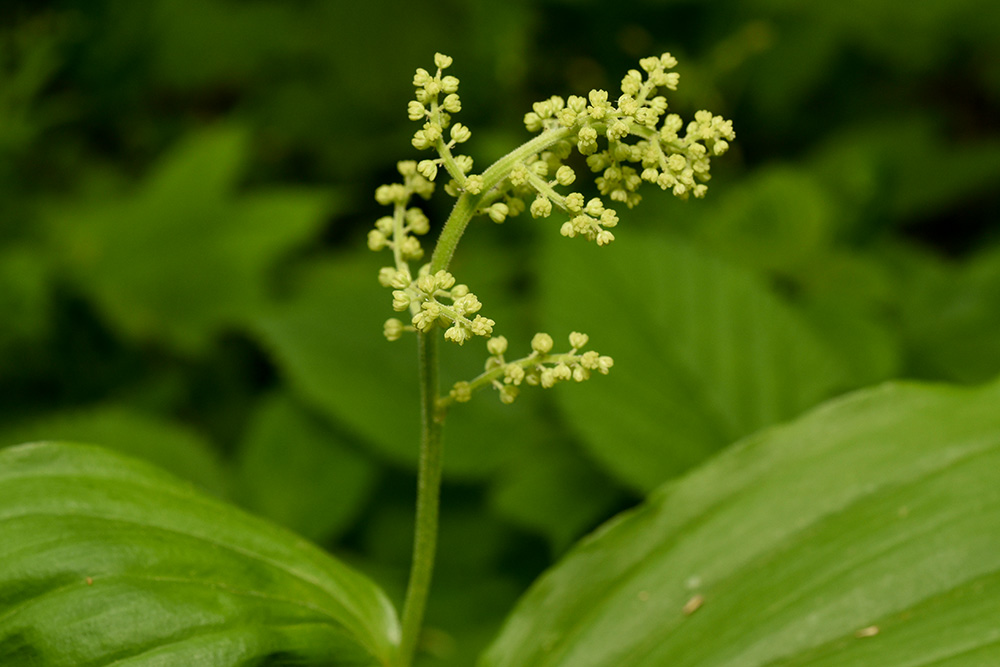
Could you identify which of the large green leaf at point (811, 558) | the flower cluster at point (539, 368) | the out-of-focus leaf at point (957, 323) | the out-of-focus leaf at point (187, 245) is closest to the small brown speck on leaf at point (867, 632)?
the large green leaf at point (811, 558)

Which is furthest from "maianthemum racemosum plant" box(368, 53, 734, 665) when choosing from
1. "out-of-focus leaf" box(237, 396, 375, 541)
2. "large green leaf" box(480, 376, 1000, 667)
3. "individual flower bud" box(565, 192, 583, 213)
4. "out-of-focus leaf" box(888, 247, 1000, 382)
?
"out-of-focus leaf" box(888, 247, 1000, 382)

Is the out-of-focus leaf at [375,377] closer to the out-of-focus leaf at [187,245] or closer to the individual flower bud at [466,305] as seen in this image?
the out-of-focus leaf at [187,245]

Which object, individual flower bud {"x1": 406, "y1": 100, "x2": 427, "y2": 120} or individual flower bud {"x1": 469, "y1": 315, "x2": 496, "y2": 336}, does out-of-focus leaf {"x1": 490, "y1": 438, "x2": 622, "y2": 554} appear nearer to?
individual flower bud {"x1": 469, "y1": 315, "x2": 496, "y2": 336}

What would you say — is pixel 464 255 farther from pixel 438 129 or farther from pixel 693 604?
pixel 438 129

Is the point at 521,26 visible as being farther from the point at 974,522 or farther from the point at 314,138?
the point at 974,522

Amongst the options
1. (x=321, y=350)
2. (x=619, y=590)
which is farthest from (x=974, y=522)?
(x=321, y=350)
